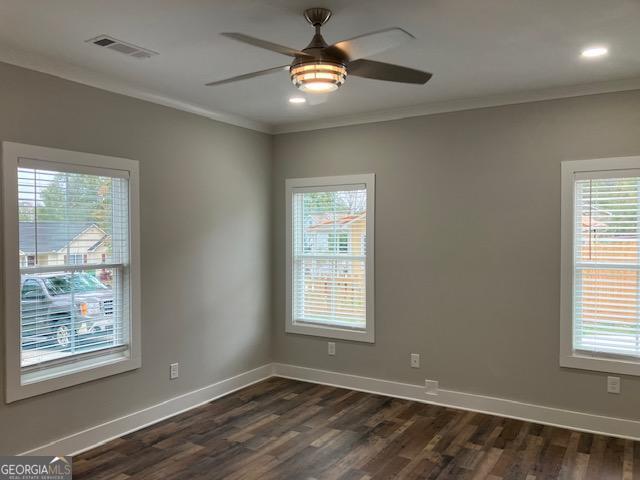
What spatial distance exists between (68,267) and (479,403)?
3.52 meters

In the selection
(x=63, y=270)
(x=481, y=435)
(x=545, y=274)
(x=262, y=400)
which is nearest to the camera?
(x=63, y=270)

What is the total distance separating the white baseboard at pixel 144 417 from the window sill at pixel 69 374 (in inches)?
14.7

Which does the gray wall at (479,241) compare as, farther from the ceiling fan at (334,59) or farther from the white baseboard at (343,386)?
the ceiling fan at (334,59)

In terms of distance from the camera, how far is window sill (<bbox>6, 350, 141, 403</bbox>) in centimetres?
319

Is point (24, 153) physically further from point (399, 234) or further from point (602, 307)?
point (602, 307)

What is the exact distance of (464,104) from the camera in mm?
4363

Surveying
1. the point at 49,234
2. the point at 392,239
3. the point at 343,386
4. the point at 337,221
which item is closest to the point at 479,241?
the point at 392,239

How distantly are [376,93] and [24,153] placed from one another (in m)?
2.65

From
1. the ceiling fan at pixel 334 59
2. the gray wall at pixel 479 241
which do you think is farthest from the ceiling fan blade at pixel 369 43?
the gray wall at pixel 479 241

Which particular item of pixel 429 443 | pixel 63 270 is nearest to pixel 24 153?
pixel 63 270

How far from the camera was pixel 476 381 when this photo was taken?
4379 millimetres

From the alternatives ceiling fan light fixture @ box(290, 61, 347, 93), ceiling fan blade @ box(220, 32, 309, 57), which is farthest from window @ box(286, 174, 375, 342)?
ceiling fan blade @ box(220, 32, 309, 57)

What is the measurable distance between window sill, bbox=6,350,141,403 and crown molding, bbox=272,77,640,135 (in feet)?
9.42

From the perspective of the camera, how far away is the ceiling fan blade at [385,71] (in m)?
2.45
